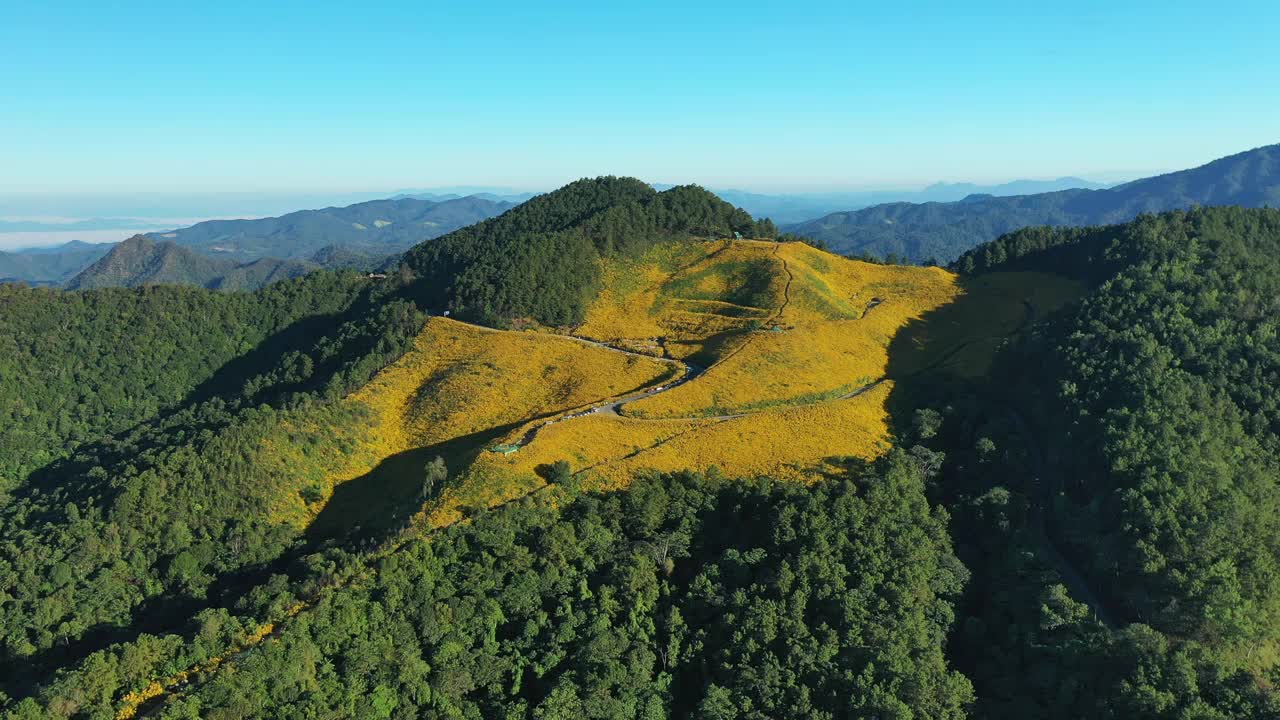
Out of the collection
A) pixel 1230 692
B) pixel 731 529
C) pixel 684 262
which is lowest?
pixel 1230 692

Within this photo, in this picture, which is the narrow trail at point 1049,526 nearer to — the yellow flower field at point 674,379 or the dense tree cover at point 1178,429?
the dense tree cover at point 1178,429

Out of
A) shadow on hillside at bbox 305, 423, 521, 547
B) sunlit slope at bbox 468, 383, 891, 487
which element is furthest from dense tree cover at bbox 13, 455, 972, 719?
shadow on hillside at bbox 305, 423, 521, 547

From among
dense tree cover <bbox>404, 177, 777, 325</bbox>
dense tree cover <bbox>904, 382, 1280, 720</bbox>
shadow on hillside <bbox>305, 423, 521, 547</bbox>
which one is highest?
dense tree cover <bbox>404, 177, 777, 325</bbox>

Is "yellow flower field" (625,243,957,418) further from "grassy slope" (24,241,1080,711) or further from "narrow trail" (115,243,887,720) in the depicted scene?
"narrow trail" (115,243,887,720)

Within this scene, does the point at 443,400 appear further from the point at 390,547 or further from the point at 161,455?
the point at 390,547

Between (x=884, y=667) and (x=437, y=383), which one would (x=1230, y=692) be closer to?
(x=884, y=667)

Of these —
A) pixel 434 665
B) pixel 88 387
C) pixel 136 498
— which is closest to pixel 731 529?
pixel 434 665
